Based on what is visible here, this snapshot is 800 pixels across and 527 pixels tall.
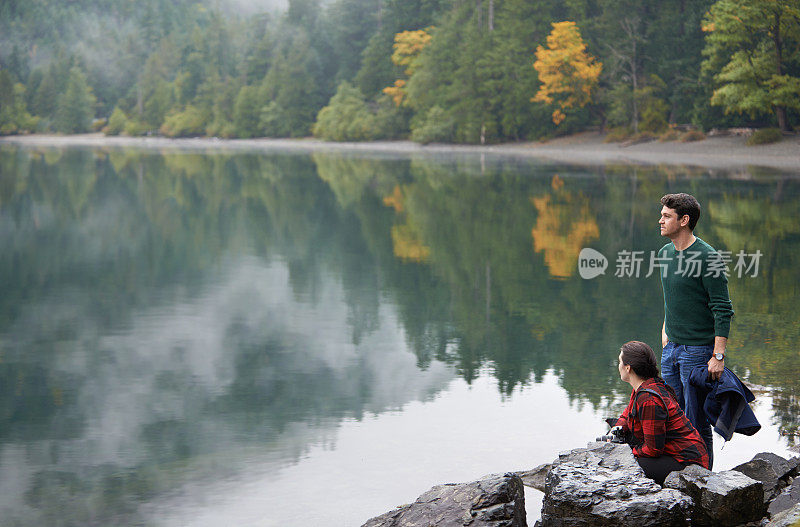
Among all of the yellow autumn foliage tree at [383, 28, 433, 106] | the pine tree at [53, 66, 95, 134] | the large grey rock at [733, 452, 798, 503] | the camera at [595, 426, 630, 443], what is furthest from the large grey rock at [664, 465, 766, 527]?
the pine tree at [53, 66, 95, 134]

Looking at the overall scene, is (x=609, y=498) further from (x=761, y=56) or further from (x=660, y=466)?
(x=761, y=56)

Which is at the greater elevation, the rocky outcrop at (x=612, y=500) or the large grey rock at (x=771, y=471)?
the rocky outcrop at (x=612, y=500)

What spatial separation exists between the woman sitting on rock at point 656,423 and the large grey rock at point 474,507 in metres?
0.71

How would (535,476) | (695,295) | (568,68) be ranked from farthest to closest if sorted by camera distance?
(568,68), (535,476), (695,295)

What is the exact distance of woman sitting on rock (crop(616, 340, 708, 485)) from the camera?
16.1 ft

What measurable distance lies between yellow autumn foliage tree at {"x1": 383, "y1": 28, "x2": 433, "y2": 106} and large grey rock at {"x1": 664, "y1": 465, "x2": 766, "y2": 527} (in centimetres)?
7191

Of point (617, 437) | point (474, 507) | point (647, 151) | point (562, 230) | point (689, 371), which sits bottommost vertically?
point (647, 151)

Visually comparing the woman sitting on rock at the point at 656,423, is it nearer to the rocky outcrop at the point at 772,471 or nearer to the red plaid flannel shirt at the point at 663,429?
the red plaid flannel shirt at the point at 663,429

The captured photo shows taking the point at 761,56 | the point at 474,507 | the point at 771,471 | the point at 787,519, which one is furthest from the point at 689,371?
the point at 761,56

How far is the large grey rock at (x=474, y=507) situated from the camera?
4688 mm

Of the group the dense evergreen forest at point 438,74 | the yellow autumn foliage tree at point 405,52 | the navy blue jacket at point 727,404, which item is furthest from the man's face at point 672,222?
the yellow autumn foliage tree at point 405,52

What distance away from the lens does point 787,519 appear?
428 centimetres

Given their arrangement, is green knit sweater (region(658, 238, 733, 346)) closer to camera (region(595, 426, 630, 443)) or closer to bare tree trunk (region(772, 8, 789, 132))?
camera (region(595, 426, 630, 443))

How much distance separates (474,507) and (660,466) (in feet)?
3.39
